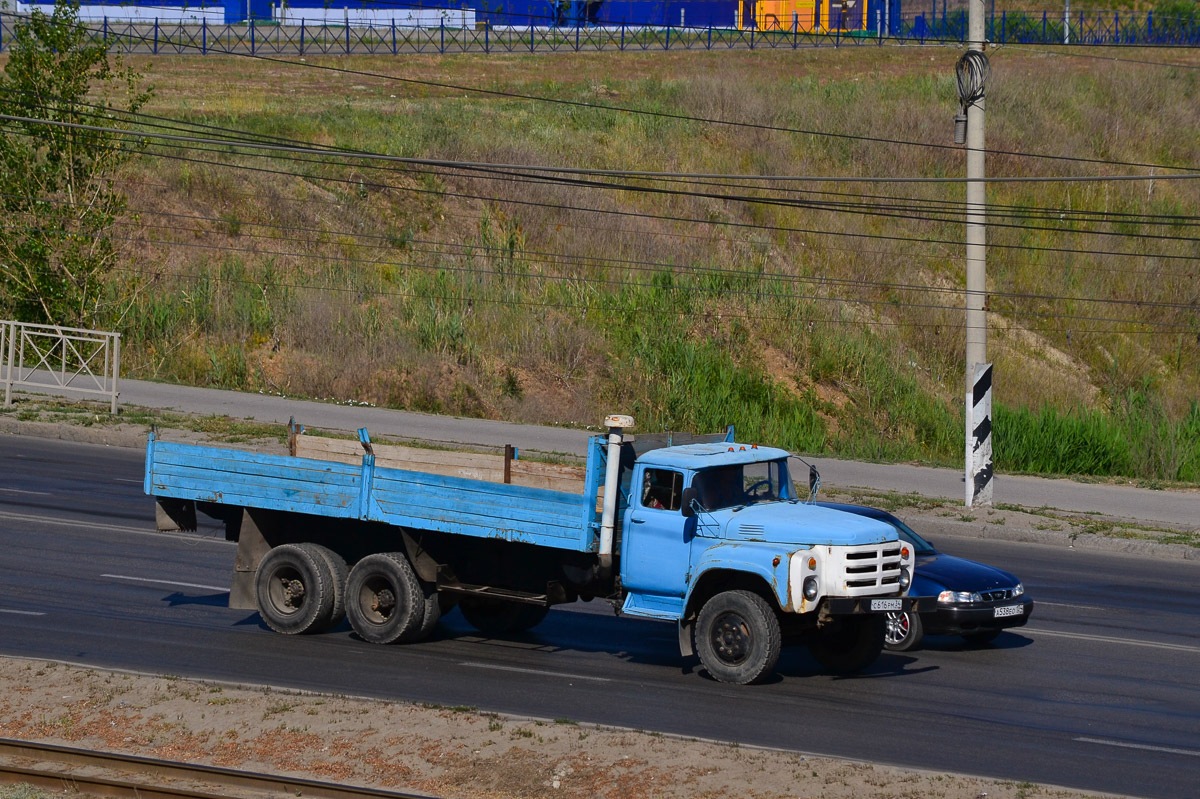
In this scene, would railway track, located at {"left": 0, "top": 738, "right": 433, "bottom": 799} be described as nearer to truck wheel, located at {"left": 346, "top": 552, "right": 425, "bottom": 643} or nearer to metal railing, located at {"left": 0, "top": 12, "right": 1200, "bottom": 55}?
truck wheel, located at {"left": 346, "top": 552, "right": 425, "bottom": 643}

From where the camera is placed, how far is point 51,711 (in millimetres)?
9352

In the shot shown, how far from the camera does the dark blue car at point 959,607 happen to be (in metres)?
12.0

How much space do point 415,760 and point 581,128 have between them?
136 feet

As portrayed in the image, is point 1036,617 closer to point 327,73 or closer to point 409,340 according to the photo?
point 409,340

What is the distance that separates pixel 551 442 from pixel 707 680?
14935 mm

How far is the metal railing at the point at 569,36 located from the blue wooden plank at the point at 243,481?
46.4 m

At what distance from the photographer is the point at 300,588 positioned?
39.8 feet

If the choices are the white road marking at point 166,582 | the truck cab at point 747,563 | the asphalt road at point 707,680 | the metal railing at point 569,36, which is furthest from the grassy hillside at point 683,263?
the truck cab at point 747,563

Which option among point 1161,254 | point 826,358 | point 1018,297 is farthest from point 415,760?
point 1161,254

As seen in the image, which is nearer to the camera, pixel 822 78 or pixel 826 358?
pixel 826 358

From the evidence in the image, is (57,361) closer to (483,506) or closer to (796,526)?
(483,506)

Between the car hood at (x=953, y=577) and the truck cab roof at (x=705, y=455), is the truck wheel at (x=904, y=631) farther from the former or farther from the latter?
the truck cab roof at (x=705, y=455)

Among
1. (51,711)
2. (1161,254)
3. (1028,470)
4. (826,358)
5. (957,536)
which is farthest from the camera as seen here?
(1161,254)

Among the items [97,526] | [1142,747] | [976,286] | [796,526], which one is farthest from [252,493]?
[976,286]
